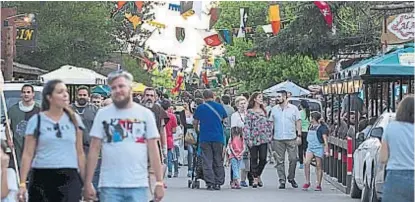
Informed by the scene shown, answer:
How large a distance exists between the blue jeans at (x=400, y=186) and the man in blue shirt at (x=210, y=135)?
25.4 ft

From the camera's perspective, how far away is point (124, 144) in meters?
8.52

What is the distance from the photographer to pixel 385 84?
67.8ft

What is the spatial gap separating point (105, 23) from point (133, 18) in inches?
190

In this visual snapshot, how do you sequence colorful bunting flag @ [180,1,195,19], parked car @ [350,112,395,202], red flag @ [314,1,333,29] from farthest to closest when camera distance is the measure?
colorful bunting flag @ [180,1,195,19], red flag @ [314,1,333,29], parked car @ [350,112,395,202]

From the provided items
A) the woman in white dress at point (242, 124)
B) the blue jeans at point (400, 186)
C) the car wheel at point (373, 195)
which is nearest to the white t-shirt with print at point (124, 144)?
the blue jeans at point (400, 186)

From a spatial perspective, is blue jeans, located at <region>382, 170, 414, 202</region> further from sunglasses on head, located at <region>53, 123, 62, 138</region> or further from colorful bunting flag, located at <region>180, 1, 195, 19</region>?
colorful bunting flag, located at <region>180, 1, 195, 19</region>

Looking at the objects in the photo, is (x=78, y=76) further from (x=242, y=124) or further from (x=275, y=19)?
(x=242, y=124)

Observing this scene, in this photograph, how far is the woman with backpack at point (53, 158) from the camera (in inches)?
348

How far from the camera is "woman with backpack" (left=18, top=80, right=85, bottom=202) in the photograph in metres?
8.84

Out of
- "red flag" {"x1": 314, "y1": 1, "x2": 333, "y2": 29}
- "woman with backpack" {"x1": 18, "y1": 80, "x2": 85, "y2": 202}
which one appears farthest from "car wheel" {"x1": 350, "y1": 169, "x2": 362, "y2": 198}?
"red flag" {"x1": 314, "y1": 1, "x2": 333, "y2": 29}

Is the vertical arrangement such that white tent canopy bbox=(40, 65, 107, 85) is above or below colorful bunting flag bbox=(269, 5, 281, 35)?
below

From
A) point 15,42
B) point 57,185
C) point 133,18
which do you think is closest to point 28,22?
point 15,42

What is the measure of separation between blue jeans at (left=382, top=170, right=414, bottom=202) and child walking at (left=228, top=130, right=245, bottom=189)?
327 inches

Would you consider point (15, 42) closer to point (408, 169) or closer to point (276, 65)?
point (408, 169)
